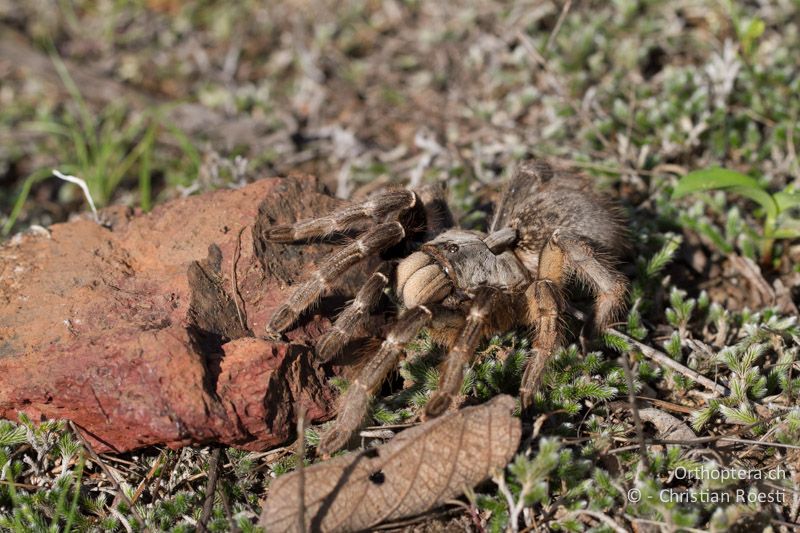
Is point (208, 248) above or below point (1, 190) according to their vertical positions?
above

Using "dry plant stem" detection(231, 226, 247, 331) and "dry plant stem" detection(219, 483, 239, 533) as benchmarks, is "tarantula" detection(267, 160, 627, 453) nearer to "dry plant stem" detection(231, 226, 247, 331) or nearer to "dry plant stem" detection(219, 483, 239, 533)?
"dry plant stem" detection(231, 226, 247, 331)

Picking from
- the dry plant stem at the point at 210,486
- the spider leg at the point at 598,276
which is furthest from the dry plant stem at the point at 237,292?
→ the spider leg at the point at 598,276

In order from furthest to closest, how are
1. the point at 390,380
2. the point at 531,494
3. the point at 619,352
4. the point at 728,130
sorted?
the point at 728,130 → the point at 619,352 → the point at 390,380 → the point at 531,494

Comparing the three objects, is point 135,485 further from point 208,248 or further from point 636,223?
point 636,223

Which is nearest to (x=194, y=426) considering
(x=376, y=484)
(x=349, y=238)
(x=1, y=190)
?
(x=376, y=484)

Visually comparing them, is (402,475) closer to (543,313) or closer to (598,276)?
(543,313)

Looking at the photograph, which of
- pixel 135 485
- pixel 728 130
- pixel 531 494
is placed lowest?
pixel 135 485

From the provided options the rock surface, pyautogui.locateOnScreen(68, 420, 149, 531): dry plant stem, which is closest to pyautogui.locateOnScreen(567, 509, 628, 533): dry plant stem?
the rock surface
